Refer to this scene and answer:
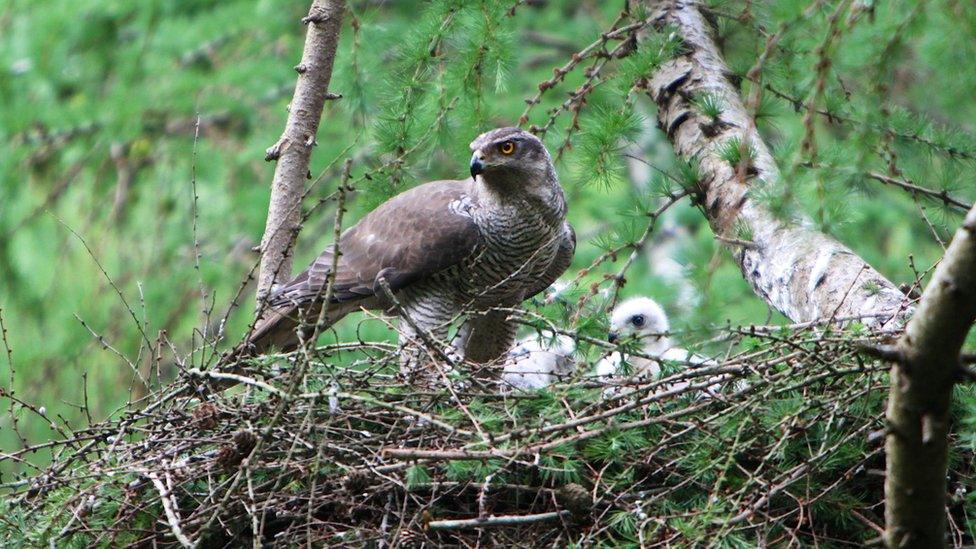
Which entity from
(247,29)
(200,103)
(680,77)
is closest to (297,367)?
(680,77)

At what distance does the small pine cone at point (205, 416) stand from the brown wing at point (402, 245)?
1.08 metres

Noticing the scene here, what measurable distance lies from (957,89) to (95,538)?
289cm

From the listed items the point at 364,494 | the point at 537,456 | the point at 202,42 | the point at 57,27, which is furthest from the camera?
the point at 202,42

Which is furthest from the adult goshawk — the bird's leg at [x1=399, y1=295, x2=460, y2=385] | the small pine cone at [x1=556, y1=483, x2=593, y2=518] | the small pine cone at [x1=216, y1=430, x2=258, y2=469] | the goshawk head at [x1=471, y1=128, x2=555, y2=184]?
the small pine cone at [x1=556, y1=483, x2=593, y2=518]

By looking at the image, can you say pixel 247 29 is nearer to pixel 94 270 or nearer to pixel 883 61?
pixel 94 270

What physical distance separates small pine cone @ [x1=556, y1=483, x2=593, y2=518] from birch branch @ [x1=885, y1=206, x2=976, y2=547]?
98 centimetres

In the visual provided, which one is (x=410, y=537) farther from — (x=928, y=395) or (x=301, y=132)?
(x=301, y=132)

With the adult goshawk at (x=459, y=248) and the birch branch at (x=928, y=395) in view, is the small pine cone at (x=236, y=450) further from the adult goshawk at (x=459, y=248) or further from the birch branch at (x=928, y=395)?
the birch branch at (x=928, y=395)

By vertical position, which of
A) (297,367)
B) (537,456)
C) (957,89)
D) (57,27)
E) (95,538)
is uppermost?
(957,89)

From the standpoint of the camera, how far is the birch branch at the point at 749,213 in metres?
4.25

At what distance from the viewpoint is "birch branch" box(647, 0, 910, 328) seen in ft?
13.9

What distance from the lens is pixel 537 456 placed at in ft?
10.5

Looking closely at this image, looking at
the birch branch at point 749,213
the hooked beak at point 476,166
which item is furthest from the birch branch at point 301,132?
the birch branch at point 749,213

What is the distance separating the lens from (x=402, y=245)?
16.6 feet
